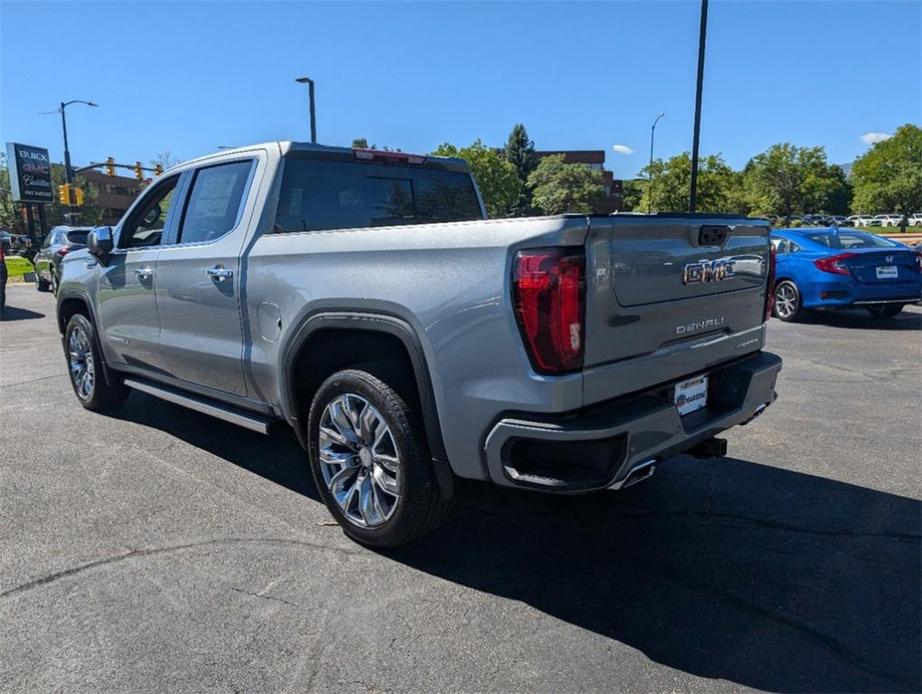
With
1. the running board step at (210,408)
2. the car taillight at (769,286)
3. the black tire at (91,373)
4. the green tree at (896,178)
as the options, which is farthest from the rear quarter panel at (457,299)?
the green tree at (896,178)

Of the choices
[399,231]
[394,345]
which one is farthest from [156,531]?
[399,231]

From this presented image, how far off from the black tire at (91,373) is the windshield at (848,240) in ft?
32.3

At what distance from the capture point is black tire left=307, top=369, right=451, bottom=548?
302 centimetres

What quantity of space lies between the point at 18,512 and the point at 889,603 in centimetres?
427

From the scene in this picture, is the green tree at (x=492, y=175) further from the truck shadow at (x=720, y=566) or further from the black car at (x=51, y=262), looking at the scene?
the truck shadow at (x=720, y=566)

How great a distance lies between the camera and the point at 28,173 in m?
32.6

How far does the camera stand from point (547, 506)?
3857 millimetres

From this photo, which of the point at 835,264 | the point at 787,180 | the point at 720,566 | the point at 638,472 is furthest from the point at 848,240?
the point at 787,180

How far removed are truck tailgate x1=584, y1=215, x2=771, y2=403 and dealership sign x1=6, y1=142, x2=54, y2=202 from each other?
36339 millimetres

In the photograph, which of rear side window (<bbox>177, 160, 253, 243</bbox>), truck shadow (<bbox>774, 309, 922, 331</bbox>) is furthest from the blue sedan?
rear side window (<bbox>177, 160, 253, 243</bbox>)

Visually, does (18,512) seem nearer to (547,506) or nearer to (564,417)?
(547,506)

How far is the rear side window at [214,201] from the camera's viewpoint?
4.11 meters

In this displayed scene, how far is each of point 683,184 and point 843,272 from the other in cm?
3441

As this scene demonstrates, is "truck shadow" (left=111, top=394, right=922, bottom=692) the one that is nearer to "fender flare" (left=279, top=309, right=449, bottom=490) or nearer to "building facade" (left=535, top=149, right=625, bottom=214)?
"fender flare" (left=279, top=309, right=449, bottom=490)
